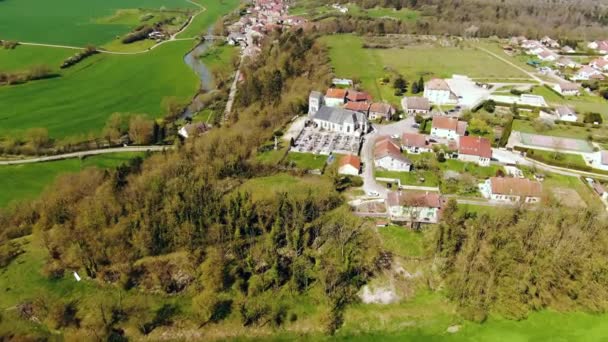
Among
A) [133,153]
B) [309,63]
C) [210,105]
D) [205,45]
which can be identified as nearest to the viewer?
[133,153]

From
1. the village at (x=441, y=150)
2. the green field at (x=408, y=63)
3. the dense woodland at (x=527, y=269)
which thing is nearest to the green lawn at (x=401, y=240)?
the village at (x=441, y=150)

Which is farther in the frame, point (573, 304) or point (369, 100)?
point (369, 100)

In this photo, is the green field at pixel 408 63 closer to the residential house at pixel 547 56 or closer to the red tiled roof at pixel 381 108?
the red tiled roof at pixel 381 108

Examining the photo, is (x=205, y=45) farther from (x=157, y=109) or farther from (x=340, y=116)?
(x=340, y=116)

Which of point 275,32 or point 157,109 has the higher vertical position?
point 275,32

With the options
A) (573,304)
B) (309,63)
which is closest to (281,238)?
(573,304)

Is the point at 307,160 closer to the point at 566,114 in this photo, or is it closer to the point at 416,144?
the point at 416,144

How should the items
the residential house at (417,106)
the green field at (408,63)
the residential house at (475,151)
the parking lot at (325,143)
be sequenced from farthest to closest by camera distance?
1. the green field at (408,63)
2. the residential house at (417,106)
3. the parking lot at (325,143)
4. the residential house at (475,151)
